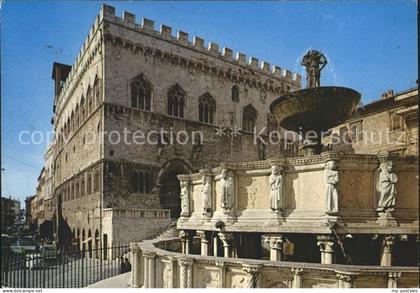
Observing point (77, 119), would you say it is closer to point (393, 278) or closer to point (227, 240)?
point (227, 240)

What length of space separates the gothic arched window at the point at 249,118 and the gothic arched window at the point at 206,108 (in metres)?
3.31

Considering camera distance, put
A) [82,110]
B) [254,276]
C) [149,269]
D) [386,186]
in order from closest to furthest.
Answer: [254,276] < [386,186] < [149,269] < [82,110]

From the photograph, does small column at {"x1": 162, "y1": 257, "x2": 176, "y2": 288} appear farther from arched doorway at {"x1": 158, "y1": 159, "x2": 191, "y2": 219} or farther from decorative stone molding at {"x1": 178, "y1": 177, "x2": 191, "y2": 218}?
arched doorway at {"x1": 158, "y1": 159, "x2": 191, "y2": 219}

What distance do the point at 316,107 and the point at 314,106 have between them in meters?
0.06

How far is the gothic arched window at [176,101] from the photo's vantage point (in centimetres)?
2544

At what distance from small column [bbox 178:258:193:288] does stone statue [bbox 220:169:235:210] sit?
225 centimetres

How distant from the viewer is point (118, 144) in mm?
22469

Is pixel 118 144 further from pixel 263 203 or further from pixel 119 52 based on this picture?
pixel 263 203

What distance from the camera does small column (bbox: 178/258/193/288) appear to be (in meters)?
6.38

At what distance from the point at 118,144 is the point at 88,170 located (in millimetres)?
3780

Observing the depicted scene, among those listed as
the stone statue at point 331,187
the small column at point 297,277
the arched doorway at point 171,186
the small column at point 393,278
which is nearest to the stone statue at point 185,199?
the stone statue at point 331,187

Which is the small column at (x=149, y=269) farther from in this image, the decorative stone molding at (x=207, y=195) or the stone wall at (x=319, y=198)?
the decorative stone molding at (x=207, y=195)

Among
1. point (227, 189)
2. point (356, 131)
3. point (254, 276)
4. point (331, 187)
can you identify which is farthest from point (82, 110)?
point (254, 276)

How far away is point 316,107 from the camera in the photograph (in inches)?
353
